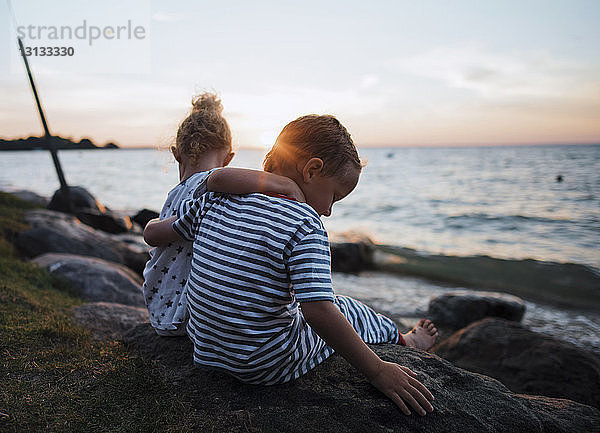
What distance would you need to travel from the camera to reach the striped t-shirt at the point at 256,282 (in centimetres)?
180

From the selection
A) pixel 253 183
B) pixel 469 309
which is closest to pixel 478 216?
pixel 469 309

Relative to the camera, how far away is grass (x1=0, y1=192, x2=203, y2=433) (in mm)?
1821

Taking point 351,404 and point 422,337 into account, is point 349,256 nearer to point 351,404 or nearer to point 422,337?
point 422,337

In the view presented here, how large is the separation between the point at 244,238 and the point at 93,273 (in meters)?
3.49

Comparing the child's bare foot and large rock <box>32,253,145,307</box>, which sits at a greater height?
the child's bare foot

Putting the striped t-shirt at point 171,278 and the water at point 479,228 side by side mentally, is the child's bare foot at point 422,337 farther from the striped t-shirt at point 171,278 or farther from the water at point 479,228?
the water at point 479,228

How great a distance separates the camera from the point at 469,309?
6.30m

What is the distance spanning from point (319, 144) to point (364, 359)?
959mm

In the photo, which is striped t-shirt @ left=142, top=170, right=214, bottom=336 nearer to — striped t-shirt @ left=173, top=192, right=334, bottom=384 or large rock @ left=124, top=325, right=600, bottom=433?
large rock @ left=124, top=325, right=600, bottom=433

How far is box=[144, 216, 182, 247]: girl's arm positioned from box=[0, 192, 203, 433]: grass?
0.66m

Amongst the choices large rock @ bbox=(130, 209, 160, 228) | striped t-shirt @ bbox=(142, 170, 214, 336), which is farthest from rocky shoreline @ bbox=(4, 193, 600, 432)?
large rock @ bbox=(130, 209, 160, 228)

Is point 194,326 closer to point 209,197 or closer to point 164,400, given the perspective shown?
point 164,400

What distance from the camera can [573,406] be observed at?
8.80 feet

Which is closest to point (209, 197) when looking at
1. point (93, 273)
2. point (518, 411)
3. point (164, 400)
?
point (164, 400)
